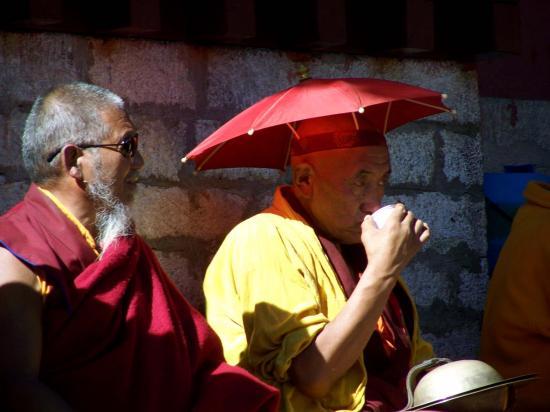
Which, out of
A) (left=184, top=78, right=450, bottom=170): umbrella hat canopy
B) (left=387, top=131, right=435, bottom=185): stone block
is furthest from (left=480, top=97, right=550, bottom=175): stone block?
(left=184, top=78, right=450, bottom=170): umbrella hat canopy

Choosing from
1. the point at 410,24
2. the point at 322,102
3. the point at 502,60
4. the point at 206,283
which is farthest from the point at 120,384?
the point at 502,60

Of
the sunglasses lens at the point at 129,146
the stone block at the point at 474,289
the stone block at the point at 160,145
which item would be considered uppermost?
the sunglasses lens at the point at 129,146

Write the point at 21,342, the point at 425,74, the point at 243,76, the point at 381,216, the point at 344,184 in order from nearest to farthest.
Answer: the point at 21,342
the point at 381,216
the point at 344,184
the point at 243,76
the point at 425,74

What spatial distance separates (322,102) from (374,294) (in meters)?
0.71

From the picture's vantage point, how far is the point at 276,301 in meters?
4.54

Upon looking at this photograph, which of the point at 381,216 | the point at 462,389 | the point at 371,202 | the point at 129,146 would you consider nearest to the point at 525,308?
the point at 371,202

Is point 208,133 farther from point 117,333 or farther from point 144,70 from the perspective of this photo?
point 117,333

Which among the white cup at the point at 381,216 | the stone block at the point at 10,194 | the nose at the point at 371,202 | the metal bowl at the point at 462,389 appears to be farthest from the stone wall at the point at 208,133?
the metal bowl at the point at 462,389

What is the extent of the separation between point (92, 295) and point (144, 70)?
4.46 ft

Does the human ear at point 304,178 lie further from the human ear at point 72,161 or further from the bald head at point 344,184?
the human ear at point 72,161

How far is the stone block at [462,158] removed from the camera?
6145mm

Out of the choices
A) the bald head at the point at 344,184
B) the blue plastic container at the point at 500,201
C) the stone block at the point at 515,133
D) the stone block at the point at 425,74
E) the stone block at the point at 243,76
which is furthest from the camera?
the stone block at the point at 515,133

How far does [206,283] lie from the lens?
481cm

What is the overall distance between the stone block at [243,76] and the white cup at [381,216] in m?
1.04
